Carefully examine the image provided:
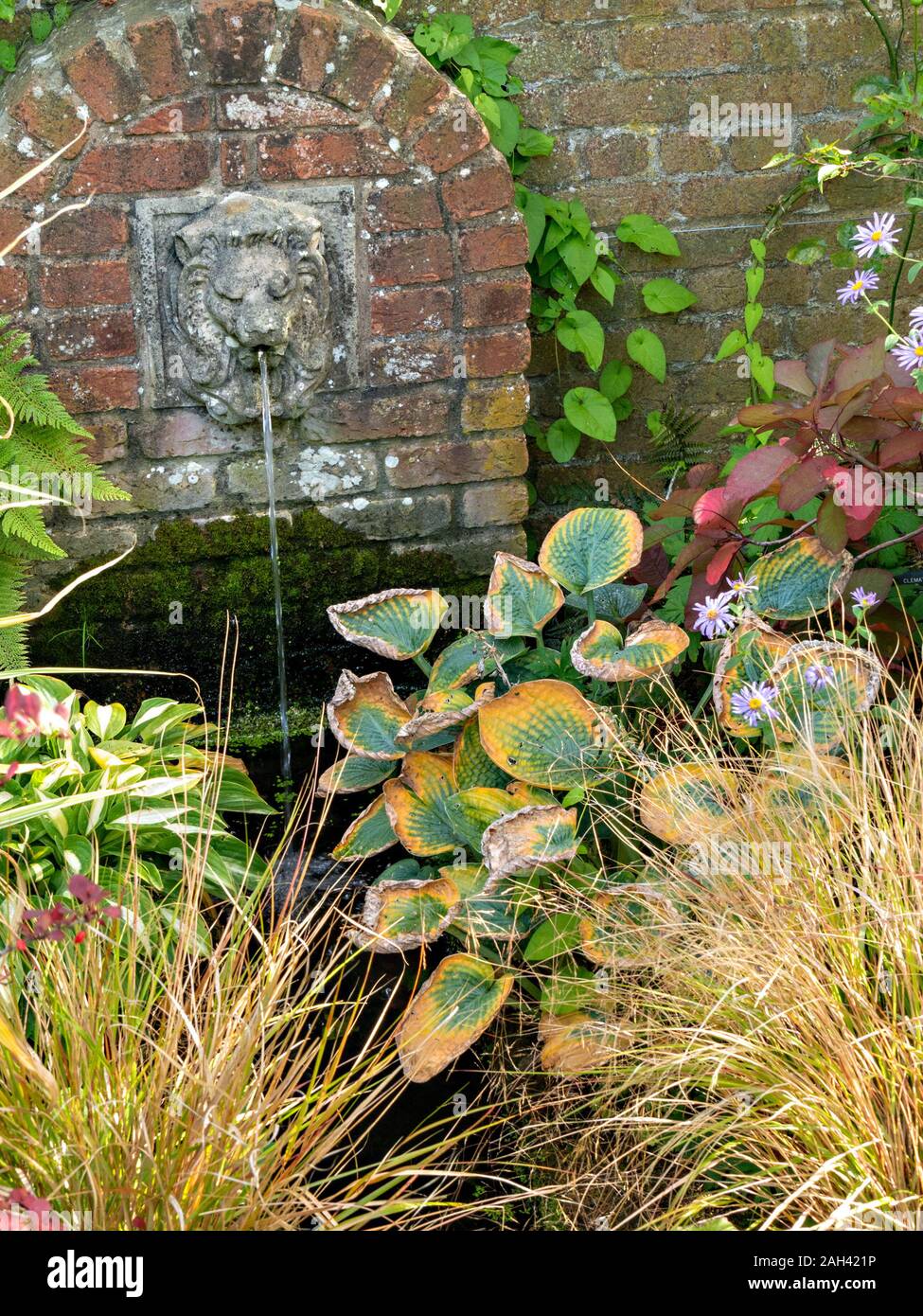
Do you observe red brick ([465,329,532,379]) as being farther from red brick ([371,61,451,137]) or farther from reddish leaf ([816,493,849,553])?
reddish leaf ([816,493,849,553])

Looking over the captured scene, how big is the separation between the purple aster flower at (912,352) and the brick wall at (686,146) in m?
1.15

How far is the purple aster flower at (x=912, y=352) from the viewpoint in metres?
2.33

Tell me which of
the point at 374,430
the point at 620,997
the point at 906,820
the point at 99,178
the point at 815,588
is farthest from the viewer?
the point at 374,430

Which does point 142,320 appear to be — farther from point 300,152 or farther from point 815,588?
point 815,588

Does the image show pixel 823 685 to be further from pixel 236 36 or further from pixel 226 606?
pixel 236 36

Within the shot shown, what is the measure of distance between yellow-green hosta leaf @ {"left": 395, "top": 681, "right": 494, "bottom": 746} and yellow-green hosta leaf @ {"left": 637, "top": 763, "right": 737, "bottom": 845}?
0.39 meters

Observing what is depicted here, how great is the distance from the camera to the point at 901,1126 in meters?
1.58

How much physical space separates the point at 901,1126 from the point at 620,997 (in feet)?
1.47

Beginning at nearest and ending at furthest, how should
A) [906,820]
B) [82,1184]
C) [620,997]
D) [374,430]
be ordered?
[82,1184], [906,820], [620,997], [374,430]

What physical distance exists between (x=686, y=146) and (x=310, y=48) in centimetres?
102

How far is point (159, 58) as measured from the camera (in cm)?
275

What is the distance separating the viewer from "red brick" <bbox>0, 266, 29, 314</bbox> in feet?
9.17

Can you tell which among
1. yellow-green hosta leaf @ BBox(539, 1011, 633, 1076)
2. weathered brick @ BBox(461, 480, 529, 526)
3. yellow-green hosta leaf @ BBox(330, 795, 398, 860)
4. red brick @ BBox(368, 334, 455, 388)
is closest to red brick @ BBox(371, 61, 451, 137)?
red brick @ BBox(368, 334, 455, 388)
